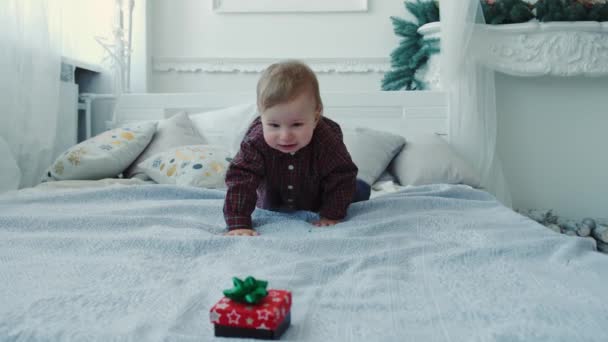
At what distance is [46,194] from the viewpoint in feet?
5.41

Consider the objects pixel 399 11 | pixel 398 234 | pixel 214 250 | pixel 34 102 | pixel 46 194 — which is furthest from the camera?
pixel 399 11

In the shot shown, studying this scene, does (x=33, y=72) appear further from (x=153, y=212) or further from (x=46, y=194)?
(x=153, y=212)

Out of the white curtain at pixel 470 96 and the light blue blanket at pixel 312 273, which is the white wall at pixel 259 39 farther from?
the light blue blanket at pixel 312 273

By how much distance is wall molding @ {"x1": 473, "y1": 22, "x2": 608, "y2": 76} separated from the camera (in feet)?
8.01

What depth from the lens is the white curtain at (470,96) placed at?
93.8 inches

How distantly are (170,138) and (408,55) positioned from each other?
125 centimetres

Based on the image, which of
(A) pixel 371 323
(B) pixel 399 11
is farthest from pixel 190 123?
(A) pixel 371 323

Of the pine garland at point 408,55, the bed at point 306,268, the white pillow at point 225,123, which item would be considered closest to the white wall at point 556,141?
the pine garland at point 408,55

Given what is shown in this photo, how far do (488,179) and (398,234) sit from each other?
138cm

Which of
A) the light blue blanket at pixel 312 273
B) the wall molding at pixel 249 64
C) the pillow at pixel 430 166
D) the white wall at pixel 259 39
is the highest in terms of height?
the white wall at pixel 259 39

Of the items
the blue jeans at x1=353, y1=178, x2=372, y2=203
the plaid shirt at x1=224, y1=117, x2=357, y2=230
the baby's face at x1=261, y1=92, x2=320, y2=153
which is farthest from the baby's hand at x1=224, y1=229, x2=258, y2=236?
the blue jeans at x1=353, y1=178, x2=372, y2=203

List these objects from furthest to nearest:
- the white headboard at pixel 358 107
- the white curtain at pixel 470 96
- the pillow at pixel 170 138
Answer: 1. the white headboard at pixel 358 107
2. the white curtain at pixel 470 96
3. the pillow at pixel 170 138

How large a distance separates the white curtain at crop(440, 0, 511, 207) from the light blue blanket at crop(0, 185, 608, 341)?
3.09ft

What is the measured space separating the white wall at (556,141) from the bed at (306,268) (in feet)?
3.48
